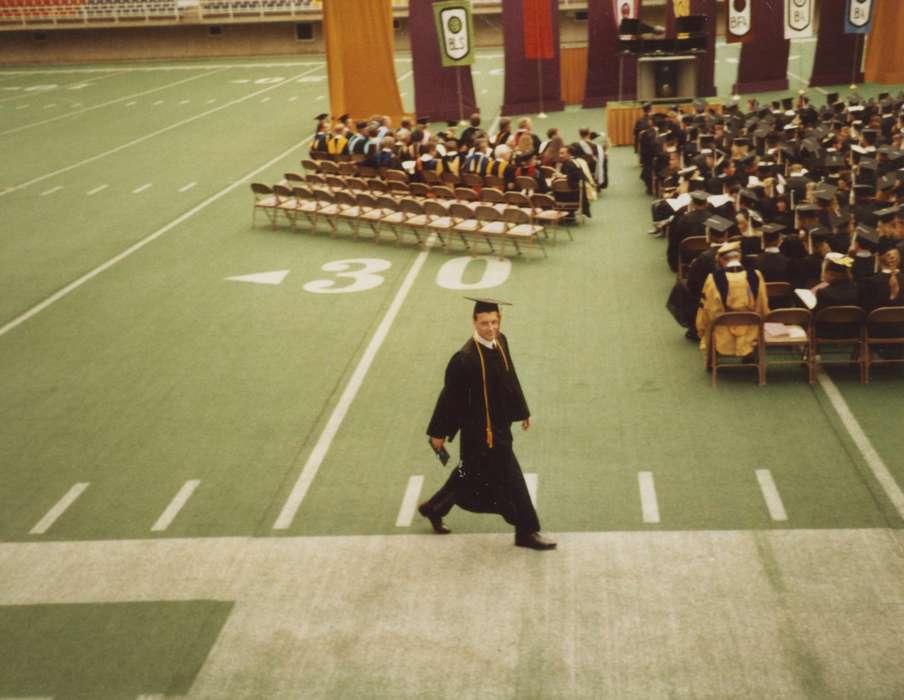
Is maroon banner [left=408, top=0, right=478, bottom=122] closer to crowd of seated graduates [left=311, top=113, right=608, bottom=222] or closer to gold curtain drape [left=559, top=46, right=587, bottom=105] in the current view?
gold curtain drape [left=559, top=46, right=587, bottom=105]

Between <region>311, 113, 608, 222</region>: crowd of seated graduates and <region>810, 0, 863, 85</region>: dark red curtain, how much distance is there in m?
14.1

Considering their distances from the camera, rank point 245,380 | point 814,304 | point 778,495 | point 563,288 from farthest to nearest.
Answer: point 563,288 → point 245,380 → point 814,304 → point 778,495

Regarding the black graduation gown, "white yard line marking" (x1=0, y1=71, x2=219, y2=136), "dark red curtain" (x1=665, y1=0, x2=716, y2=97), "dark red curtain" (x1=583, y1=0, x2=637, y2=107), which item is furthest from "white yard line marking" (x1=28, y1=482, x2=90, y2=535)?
"white yard line marking" (x1=0, y1=71, x2=219, y2=136)

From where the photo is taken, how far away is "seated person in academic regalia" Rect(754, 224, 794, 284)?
Answer: 11094 millimetres

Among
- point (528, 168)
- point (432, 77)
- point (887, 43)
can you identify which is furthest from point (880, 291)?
point (887, 43)

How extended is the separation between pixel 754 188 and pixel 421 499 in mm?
7897

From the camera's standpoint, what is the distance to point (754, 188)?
44.9 ft

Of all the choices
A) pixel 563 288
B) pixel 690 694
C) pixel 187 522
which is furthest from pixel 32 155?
pixel 690 694

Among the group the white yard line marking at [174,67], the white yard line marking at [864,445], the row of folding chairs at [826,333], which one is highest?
the white yard line marking at [174,67]

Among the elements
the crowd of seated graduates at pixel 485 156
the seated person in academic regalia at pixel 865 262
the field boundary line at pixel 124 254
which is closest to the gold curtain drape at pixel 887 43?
the crowd of seated graduates at pixel 485 156

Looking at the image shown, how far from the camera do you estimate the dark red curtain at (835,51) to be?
29.0 m

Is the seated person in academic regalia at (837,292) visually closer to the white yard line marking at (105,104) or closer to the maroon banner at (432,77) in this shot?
the maroon banner at (432,77)

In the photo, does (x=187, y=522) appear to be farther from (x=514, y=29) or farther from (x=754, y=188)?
(x=514, y=29)

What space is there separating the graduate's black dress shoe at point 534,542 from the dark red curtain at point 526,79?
23560 millimetres
